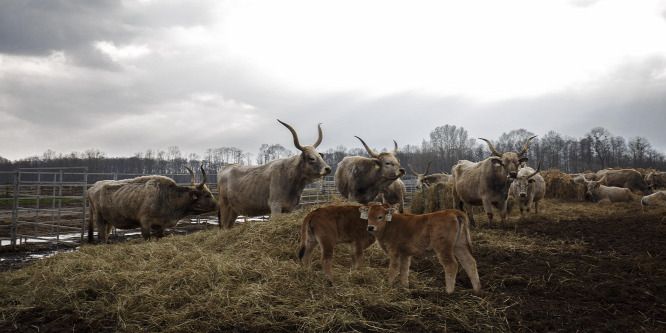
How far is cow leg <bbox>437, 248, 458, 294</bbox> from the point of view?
4441mm

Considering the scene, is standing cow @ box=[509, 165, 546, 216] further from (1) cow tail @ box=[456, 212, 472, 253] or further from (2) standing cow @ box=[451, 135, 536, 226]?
(1) cow tail @ box=[456, 212, 472, 253]

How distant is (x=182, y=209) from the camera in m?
9.33

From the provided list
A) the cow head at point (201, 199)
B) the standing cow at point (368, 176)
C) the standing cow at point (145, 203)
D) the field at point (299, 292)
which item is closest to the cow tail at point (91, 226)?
the standing cow at point (145, 203)

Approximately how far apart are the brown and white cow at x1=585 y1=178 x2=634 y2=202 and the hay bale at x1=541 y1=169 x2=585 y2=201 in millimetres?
370

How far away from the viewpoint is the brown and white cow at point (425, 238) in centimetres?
463

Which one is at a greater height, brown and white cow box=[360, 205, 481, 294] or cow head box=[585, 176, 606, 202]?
cow head box=[585, 176, 606, 202]

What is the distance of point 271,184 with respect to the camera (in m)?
8.58

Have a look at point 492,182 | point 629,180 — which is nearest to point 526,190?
point 492,182

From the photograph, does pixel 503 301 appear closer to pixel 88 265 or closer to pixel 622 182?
pixel 88 265

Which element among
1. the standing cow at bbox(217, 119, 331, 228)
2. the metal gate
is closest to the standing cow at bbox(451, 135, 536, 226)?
the standing cow at bbox(217, 119, 331, 228)

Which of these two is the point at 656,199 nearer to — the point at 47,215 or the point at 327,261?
the point at 327,261

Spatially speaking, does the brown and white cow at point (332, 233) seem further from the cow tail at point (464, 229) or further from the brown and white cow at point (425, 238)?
the cow tail at point (464, 229)

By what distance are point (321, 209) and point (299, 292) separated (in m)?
1.41

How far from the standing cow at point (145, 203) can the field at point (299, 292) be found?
2.25 m
